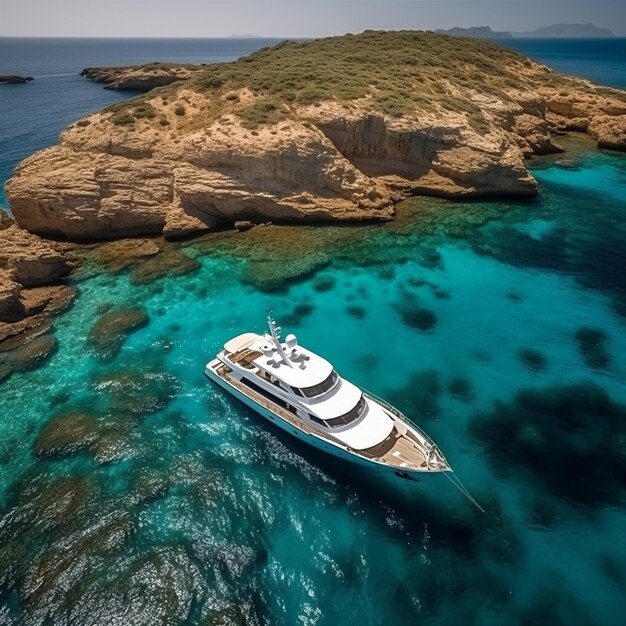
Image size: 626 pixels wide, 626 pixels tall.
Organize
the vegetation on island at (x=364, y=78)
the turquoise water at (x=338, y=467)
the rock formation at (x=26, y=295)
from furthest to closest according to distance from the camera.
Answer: the vegetation on island at (x=364, y=78) < the rock formation at (x=26, y=295) < the turquoise water at (x=338, y=467)

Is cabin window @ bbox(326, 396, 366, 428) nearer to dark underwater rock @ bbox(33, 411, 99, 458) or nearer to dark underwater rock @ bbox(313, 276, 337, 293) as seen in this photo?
dark underwater rock @ bbox(33, 411, 99, 458)

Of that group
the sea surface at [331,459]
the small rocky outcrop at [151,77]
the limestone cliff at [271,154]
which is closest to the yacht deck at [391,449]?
the sea surface at [331,459]

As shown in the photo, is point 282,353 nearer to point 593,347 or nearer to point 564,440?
point 564,440

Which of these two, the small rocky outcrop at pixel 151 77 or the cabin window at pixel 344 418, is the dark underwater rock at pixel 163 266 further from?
the small rocky outcrop at pixel 151 77

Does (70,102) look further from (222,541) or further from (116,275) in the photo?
(222,541)

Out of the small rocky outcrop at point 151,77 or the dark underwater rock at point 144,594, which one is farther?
the small rocky outcrop at point 151,77

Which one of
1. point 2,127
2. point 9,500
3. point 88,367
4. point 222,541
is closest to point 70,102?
point 2,127
